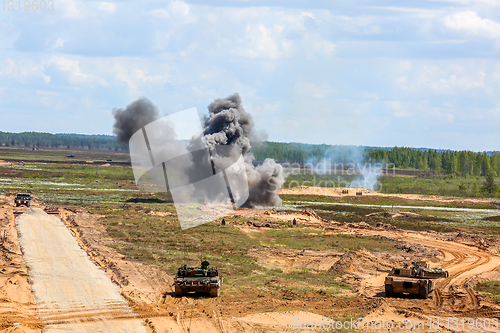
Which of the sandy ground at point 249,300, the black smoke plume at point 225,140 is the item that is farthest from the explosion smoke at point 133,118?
the sandy ground at point 249,300

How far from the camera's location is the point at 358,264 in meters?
36.9

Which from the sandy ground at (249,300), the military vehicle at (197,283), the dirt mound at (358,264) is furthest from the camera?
the dirt mound at (358,264)

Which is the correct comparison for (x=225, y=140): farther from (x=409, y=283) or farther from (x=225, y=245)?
(x=409, y=283)

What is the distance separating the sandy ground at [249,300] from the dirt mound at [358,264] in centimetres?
7

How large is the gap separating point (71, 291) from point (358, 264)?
20104mm

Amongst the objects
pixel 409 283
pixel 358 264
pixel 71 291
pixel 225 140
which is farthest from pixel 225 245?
pixel 225 140

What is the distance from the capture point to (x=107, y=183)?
381ft

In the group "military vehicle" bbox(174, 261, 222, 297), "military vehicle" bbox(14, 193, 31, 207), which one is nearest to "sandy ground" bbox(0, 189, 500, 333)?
"military vehicle" bbox(174, 261, 222, 297)

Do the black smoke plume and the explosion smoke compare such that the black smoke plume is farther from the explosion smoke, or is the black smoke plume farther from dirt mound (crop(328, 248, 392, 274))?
dirt mound (crop(328, 248, 392, 274))

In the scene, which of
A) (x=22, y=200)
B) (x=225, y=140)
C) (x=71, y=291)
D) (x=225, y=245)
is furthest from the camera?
(x=225, y=140)

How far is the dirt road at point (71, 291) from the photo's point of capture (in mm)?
20578

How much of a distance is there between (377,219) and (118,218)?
3516 centimetres

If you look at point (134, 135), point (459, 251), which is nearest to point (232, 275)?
point (459, 251)

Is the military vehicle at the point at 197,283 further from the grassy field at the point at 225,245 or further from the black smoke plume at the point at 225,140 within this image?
the black smoke plume at the point at 225,140
